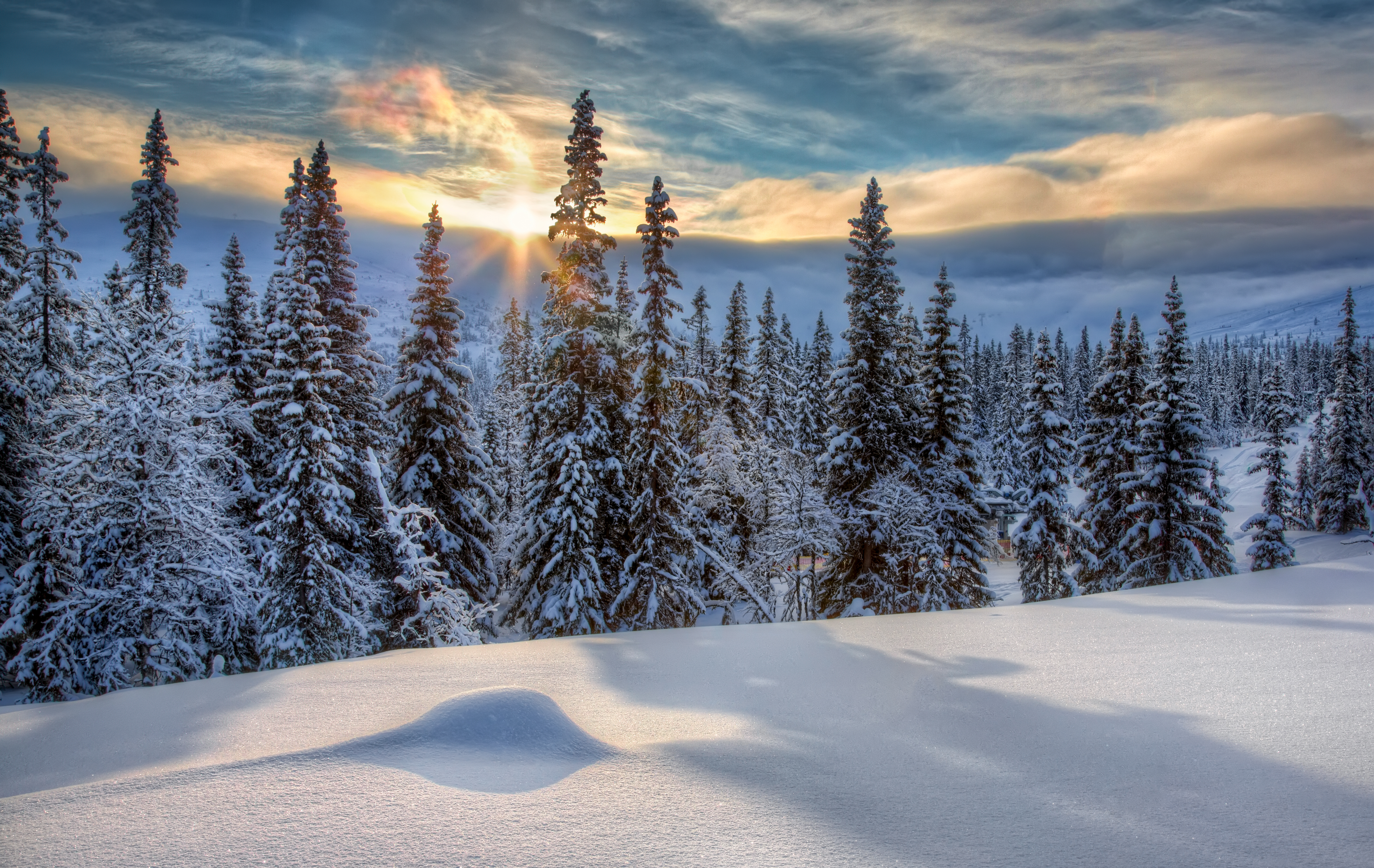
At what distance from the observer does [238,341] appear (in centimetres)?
2145

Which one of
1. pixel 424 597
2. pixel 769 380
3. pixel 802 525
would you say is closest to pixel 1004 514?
pixel 769 380

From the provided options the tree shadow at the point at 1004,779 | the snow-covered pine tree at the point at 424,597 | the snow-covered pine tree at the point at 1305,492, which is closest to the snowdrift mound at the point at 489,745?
the tree shadow at the point at 1004,779

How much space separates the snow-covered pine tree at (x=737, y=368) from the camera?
107 ft

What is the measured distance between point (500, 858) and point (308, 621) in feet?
60.4

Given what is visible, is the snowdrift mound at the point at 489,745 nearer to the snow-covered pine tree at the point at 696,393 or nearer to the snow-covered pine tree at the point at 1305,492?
the snow-covered pine tree at the point at 696,393

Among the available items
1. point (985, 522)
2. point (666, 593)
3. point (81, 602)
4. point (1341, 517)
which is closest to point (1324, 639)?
point (666, 593)

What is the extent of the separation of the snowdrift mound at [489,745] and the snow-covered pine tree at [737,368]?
28.0m

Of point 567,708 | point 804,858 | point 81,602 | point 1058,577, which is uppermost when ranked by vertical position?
point 804,858

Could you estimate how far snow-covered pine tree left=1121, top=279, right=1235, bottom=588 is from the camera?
83.7 feet

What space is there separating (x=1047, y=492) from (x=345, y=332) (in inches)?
1153

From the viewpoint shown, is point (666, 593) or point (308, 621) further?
point (666, 593)

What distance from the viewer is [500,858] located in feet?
8.52

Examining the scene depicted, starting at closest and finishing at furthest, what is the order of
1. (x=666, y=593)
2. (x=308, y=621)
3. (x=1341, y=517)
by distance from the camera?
(x=308, y=621), (x=666, y=593), (x=1341, y=517)

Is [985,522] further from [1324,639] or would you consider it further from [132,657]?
[132,657]
